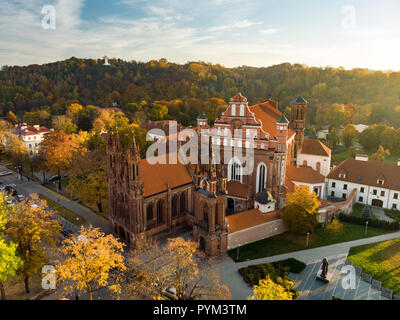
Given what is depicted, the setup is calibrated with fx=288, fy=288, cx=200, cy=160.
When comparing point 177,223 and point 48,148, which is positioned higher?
point 48,148

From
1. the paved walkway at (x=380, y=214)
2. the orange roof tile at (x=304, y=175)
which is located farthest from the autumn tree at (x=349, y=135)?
the orange roof tile at (x=304, y=175)

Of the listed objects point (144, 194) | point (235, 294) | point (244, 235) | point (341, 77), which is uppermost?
point (341, 77)

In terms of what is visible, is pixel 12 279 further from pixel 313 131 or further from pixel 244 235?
pixel 313 131

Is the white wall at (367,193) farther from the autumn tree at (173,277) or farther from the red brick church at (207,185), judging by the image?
the autumn tree at (173,277)

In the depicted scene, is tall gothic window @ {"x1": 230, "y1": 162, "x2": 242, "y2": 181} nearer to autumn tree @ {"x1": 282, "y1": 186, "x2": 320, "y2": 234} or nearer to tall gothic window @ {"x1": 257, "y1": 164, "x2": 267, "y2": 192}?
tall gothic window @ {"x1": 257, "y1": 164, "x2": 267, "y2": 192}

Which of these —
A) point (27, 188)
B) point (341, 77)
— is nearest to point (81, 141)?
point (27, 188)
